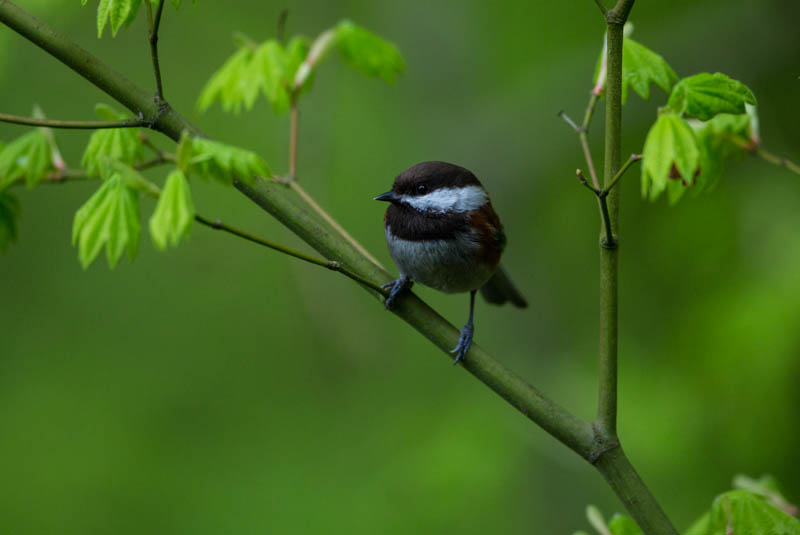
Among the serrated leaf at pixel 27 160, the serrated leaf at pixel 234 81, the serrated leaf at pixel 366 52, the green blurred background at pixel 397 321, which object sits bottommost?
the green blurred background at pixel 397 321

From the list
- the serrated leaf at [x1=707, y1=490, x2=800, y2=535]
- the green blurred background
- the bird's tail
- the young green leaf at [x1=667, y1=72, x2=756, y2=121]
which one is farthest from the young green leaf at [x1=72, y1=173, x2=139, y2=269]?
the bird's tail

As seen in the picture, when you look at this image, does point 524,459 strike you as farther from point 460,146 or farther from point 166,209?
point 166,209

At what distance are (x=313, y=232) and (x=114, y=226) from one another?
546mm

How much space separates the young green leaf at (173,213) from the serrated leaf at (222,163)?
0.39ft

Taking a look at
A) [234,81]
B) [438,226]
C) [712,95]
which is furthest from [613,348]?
[234,81]

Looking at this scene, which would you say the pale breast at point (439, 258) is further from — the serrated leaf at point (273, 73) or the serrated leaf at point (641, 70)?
the serrated leaf at point (641, 70)

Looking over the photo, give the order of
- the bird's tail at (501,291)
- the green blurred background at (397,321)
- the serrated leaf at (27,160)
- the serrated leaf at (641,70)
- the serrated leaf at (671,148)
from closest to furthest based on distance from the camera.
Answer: the serrated leaf at (671,148) → the serrated leaf at (641,70) → the serrated leaf at (27,160) → the bird's tail at (501,291) → the green blurred background at (397,321)

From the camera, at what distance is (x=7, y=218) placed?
220cm

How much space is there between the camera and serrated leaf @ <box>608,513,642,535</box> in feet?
5.69

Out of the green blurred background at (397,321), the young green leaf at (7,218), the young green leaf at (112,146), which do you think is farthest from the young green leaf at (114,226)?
the green blurred background at (397,321)

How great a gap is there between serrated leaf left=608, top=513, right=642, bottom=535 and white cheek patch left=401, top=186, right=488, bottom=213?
1368 mm

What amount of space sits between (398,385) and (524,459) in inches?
59.7

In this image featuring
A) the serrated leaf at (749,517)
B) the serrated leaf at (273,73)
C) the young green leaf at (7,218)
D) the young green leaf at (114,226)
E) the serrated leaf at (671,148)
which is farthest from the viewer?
the serrated leaf at (273,73)

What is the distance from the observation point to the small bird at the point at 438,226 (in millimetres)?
2783
